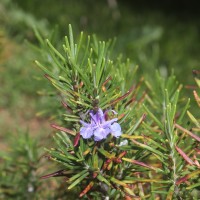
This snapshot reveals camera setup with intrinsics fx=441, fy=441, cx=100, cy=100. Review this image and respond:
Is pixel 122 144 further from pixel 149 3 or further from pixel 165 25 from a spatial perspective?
pixel 149 3

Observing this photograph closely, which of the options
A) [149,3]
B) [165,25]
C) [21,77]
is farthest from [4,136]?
[149,3]

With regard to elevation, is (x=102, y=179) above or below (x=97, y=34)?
below

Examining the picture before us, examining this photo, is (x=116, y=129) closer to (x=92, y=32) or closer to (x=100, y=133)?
(x=100, y=133)

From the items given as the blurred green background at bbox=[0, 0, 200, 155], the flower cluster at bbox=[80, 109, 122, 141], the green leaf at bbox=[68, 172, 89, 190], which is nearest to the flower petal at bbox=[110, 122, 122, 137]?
the flower cluster at bbox=[80, 109, 122, 141]

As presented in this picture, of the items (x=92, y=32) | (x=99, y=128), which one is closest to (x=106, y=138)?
(x=99, y=128)

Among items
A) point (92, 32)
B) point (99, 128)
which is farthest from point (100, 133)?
point (92, 32)

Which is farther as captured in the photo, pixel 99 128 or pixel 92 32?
pixel 92 32

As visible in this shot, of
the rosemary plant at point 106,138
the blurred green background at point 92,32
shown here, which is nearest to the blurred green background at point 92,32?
the blurred green background at point 92,32
